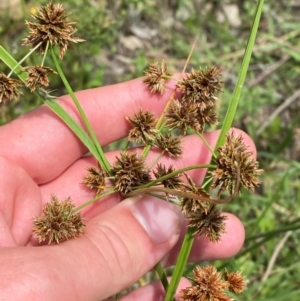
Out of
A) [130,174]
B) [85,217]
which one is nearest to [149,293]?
[85,217]

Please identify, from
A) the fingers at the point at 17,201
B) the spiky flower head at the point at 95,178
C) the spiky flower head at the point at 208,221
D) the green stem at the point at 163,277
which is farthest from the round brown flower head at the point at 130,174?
the fingers at the point at 17,201

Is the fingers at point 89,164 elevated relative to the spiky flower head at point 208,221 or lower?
elevated

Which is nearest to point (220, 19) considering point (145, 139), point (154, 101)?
point (154, 101)

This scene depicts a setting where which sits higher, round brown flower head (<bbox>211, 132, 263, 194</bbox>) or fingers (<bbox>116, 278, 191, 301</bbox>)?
round brown flower head (<bbox>211, 132, 263, 194</bbox>)

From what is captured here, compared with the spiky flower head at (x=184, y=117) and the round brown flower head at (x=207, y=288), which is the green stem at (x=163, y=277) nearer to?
the round brown flower head at (x=207, y=288)

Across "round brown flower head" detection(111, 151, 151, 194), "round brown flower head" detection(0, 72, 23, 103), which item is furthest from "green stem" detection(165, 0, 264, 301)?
"round brown flower head" detection(0, 72, 23, 103)

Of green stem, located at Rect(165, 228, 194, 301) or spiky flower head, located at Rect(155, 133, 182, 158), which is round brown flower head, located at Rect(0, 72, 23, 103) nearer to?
spiky flower head, located at Rect(155, 133, 182, 158)

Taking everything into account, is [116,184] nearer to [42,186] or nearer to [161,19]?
[42,186]
